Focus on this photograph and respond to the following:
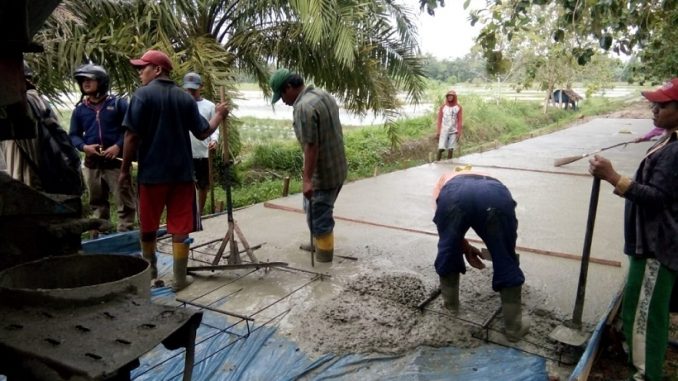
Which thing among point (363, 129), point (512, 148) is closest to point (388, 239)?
point (512, 148)

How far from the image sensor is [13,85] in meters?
1.54

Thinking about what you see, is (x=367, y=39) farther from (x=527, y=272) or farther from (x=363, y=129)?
(x=363, y=129)

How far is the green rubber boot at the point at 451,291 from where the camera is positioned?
327 cm

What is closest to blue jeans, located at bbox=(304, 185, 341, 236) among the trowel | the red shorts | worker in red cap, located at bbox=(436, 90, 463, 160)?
the red shorts

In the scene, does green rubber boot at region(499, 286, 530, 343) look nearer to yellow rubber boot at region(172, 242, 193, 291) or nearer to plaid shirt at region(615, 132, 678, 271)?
plaid shirt at region(615, 132, 678, 271)

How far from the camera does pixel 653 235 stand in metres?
2.54

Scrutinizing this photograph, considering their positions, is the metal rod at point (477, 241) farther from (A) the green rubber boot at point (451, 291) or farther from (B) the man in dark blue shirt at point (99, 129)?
(B) the man in dark blue shirt at point (99, 129)

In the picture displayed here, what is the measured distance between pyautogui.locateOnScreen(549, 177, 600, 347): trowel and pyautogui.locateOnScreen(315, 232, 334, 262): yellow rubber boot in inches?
74.3

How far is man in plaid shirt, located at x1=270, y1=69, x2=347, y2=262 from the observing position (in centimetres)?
396

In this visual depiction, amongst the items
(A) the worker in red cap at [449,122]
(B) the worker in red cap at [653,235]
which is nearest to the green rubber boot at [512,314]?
(B) the worker in red cap at [653,235]

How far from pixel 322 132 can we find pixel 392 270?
121 cm

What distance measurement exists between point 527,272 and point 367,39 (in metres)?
4.73

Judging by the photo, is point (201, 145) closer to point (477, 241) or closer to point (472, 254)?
point (477, 241)

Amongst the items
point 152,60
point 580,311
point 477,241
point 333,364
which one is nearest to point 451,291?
point 580,311
